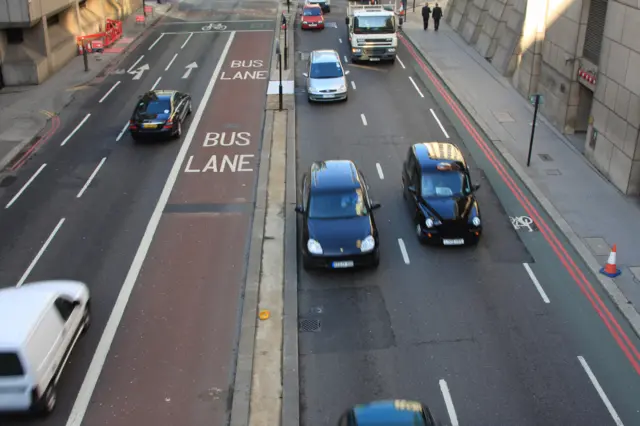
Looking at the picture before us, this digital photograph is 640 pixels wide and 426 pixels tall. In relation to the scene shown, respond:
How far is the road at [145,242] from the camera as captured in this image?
44.5ft

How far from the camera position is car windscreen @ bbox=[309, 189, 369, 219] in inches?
701

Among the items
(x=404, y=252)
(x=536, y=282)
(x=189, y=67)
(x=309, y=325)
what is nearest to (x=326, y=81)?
(x=189, y=67)

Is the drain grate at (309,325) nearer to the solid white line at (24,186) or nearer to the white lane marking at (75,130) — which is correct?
the solid white line at (24,186)

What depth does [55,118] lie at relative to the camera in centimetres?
3025

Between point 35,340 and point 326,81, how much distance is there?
70.0 feet

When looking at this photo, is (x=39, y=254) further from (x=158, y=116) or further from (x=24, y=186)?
(x=158, y=116)

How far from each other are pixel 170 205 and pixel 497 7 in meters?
24.9

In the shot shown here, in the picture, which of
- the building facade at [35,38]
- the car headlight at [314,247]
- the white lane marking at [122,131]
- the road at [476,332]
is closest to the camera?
the road at [476,332]

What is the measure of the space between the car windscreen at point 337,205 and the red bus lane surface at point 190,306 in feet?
7.62

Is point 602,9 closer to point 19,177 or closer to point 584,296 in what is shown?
point 584,296

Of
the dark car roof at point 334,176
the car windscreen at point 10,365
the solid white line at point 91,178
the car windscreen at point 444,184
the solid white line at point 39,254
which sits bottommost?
the solid white line at point 39,254

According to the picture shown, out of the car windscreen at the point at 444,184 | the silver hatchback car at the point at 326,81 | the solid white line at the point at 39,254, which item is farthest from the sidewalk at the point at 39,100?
the car windscreen at the point at 444,184

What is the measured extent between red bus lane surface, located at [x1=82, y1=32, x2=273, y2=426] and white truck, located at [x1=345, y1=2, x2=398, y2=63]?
42.1ft

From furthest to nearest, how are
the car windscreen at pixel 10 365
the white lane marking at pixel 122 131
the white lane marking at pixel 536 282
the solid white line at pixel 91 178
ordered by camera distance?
the white lane marking at pixel 122 131 < the solid white line at pixel 91 178 < the white lane marking at pixel 536 282 < the car windscreen at pixel 10 365
